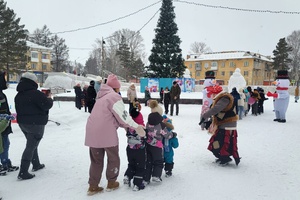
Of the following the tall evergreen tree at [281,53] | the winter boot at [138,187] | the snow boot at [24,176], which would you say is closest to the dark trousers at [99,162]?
the winter boot at [138,187]

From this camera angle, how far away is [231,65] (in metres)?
60.5

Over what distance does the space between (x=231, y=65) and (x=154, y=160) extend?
61.1 m

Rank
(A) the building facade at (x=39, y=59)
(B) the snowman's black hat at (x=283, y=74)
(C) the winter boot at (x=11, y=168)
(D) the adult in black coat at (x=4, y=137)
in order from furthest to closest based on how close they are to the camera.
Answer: (A) the building facade at (x=39, y=59), (B) the snowman's black hat at (x=283, y=74), (C) the winter boot at (x=11, y=168), (D) the adult in black coat at (x=4, y=137)

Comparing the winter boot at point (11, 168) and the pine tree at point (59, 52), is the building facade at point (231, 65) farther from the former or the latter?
the winter boot at point (11, 168)

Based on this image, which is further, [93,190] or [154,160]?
[154,160]

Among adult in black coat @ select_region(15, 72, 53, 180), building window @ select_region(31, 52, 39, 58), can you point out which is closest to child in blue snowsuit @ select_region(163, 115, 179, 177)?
adult in black coat @ select_region(15, 72, 53, 180)

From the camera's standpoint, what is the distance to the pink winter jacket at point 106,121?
3.51 m

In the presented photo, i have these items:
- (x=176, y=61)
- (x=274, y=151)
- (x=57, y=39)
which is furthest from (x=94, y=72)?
(x=274, y=151)

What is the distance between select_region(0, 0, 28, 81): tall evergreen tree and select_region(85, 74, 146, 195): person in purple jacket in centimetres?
3767

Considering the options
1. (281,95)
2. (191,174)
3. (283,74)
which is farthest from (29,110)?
(283,74)

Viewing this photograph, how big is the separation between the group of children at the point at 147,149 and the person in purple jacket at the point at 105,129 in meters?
0.26

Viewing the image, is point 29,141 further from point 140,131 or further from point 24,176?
point 140,131

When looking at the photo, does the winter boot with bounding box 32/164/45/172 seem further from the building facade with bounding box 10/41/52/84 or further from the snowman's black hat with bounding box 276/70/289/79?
the building facade with bounding box 10/41/52/84

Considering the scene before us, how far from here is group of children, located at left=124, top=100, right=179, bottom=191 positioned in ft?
12.4
